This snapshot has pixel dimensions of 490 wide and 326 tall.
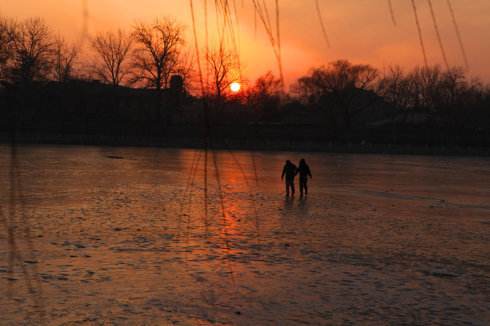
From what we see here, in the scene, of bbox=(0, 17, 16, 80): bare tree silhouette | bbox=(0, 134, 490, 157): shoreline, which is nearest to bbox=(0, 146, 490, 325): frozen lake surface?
bbox=(0, 17, 16, 80): bare tree silhouette

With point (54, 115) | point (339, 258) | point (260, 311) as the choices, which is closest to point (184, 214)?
point (339, 258)

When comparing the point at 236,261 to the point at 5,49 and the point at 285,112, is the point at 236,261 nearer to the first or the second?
the point at 5,49

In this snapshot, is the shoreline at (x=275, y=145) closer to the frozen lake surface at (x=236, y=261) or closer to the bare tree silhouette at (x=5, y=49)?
the frozen lake surface at (x=236, y=261)

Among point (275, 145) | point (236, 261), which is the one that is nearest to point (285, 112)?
point (275, 145)

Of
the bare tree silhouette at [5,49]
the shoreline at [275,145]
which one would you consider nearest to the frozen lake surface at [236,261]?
the bare tree silhouette at [5,49]

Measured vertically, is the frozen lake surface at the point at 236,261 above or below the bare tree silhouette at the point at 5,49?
below

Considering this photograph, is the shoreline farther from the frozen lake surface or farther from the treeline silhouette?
the frozen lake surface

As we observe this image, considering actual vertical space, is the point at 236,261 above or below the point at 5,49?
below

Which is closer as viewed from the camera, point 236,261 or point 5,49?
point 5,49

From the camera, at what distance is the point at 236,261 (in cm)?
920

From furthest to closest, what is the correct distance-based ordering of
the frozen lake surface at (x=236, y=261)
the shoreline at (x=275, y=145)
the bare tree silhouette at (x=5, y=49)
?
1. the shoreline at (x=275, y=145)
2. the frozen lake surface at (x=236, y=261)
3. the bare tree silhouette at (x=5, y=49)

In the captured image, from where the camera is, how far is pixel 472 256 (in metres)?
10.2

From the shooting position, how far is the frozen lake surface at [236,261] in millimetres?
6543

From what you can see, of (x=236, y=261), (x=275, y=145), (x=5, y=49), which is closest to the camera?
(x=5, y=49)
